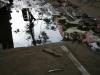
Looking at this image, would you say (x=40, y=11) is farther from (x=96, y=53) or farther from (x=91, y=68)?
(x=91, y=68)

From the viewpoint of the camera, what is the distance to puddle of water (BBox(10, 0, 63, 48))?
559 cm

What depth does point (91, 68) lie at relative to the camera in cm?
Answer: 407

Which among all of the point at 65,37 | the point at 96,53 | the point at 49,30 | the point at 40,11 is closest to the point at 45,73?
the point at 96,53

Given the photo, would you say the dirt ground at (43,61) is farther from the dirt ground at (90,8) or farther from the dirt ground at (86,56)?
the dirt ground at (90,8)

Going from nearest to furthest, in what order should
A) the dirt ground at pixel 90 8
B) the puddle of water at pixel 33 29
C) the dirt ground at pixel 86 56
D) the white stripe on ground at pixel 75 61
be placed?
the white stripe on ground at pixel 75 61, the dirt ground at pixel 86 56, the puddle of water at pixel 33 29, the dirt ground at pixel 90 8

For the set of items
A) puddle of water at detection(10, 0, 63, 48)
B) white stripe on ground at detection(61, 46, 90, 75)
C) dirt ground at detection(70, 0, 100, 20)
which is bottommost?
white stripe on ground at detection(61, 46, 90, 75)

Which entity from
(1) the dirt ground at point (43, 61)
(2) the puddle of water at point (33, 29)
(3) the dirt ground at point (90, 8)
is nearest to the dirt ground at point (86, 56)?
(1) the dirt ground at point (43, 61)

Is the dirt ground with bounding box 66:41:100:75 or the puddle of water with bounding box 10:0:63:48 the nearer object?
the dirt ground with bounding box 66:41:100:75

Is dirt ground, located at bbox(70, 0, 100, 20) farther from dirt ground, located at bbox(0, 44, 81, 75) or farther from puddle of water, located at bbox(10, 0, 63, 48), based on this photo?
dirt ground, located at bbox(0, 44, 81, 75)

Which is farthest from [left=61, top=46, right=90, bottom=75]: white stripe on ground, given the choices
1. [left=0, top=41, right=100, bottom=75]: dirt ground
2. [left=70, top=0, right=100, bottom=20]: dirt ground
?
[left=70, top=0, right=100, bottom=20]: dirt ground

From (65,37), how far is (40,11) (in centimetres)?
271

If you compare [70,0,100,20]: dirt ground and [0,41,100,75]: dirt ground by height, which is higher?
[70,0,100,20]: dirt ground

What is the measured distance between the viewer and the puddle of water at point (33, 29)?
559 centimetres

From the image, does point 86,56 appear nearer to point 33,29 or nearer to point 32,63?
point 32,63
